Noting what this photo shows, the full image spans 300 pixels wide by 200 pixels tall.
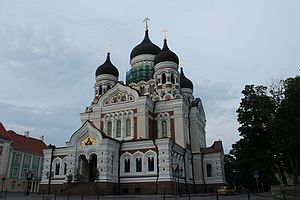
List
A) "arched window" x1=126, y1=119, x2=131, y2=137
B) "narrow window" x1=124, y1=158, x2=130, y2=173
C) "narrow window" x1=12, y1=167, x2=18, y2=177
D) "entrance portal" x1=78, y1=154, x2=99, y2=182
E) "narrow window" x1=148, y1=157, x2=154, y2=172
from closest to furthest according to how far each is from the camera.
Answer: "narrow window" x1=148, y1=157, x2=154, y2=172 < "narrow window" x1=124, y1=158, x2=130, y2=173 < "entrance portal" x1=78, y1=154, x2=99, y2=182 < "arched window" x1=126, y1=119, x2=131, y2=137 < "narrow window" x1=12, y1=167, x2=18, y2=177

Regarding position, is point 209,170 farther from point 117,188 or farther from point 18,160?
point 18,160

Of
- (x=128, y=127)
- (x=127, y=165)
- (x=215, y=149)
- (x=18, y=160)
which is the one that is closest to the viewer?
(x=127, y=165)

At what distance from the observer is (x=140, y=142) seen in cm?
3325

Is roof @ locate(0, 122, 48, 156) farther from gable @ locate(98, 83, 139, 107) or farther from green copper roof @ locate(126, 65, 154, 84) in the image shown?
green copper roof @ locate(126, 65, 154, 84)

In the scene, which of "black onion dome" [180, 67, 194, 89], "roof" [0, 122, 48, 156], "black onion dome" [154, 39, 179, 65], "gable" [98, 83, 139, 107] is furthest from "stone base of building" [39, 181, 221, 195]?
"black onion dome" [180, 67, 194, 89]

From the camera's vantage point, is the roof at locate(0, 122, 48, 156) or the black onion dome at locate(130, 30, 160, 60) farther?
the roof at locate(0, 122, 48, 156)

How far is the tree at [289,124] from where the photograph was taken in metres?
26.3

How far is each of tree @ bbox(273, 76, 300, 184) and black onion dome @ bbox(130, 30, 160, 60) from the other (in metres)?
26.8

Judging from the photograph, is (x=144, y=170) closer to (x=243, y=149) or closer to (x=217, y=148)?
(x=243, y=149)

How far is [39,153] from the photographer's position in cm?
5847

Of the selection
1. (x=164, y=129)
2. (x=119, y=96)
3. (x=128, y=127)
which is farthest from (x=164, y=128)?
(x=119, y=96)

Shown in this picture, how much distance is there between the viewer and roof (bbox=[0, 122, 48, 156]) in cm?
5137

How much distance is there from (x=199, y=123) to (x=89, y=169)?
19175mm

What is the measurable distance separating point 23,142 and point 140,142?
108 feet
